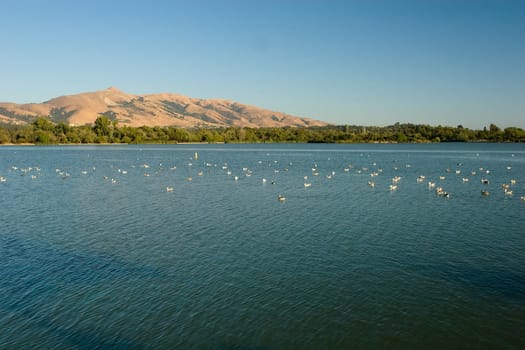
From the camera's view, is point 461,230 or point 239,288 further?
point 461,230

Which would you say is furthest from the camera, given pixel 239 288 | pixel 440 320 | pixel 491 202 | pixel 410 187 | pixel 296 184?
pixel 296 184

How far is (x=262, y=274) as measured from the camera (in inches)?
927

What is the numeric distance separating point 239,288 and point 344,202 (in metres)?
28.9

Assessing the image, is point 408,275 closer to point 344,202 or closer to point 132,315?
point 132,315

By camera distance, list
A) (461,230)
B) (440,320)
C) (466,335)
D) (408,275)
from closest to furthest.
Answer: (466,335)
(440,320)
(408,275)
(461,230)

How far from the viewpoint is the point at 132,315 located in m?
18.3

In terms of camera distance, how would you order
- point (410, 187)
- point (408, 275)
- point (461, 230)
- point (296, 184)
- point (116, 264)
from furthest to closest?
point (296, 184)
point (410, 187)
point (461, 230)
point (116, 264)
point (408, 275)

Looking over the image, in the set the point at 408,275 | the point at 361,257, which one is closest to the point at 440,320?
the point at 408,275

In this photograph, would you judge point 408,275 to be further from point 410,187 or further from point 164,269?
point 410,187

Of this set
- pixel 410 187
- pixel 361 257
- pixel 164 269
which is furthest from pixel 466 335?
pixel 410 187

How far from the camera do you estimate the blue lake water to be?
16.8 metres

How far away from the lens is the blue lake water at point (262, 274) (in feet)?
55.3

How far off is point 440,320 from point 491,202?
35672mm

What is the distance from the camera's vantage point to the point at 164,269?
79.7 feet
